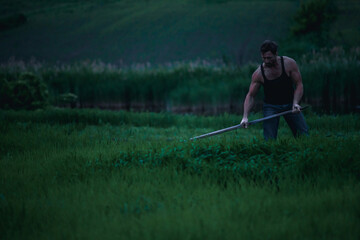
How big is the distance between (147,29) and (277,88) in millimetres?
26884

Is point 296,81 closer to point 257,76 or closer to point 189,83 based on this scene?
point 257,76

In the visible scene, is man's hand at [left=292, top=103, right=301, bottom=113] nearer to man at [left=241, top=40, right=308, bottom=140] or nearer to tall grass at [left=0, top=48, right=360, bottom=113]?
man at [left=241, top=40, right=308, bottom=140]

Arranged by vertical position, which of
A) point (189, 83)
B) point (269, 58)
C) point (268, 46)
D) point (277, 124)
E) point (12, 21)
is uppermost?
point (12, 21)

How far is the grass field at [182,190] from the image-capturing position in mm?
2820

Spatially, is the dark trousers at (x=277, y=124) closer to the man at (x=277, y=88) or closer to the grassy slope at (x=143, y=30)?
the man at (x=277, y=88)

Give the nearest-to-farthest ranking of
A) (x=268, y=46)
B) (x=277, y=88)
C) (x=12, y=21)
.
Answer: (x=268, y=46), (x=277, y=88), (x=12, y=21)

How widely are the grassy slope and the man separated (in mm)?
18453

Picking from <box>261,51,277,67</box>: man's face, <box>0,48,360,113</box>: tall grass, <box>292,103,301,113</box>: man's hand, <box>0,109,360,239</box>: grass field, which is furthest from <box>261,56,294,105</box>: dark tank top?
<box>0,48,360,113</box>: tall grass

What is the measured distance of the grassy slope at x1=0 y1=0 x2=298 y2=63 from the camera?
25766 millimetres

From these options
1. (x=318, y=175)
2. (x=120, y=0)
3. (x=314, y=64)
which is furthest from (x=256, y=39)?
(x=318, y=175)

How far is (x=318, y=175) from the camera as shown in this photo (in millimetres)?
3984

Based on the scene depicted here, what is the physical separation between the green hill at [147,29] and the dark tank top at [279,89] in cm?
1796

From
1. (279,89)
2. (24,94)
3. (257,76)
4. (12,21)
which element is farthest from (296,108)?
(12,21)

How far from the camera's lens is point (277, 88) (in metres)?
5.14
